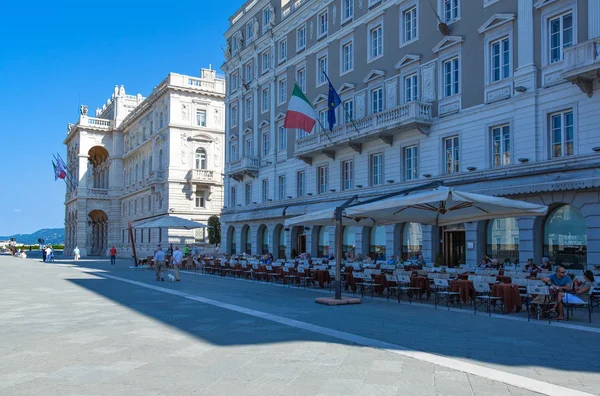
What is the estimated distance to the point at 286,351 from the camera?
920 centimetres

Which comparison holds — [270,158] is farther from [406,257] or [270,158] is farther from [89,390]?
[89,390]

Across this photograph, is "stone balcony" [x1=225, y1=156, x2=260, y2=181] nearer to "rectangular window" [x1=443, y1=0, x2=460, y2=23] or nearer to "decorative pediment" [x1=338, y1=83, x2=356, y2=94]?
"decorative pediment" [x1=338, y1=83, x2=356, y2=94]

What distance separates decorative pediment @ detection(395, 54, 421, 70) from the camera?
27234 mm

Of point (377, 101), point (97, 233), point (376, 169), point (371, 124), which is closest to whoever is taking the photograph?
point (371, 124)

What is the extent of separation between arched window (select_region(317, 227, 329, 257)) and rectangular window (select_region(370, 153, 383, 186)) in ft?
17.0

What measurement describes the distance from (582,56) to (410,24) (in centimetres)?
1090

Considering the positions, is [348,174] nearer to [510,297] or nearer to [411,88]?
[411,88]

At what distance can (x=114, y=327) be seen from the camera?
11.8m

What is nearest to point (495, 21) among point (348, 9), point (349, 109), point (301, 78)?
point (349, 109)

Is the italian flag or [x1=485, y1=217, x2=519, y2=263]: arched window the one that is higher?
the italian flag

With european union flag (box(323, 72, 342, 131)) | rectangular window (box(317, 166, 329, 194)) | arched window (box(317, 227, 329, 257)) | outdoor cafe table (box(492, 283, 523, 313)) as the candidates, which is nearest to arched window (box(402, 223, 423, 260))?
arched window (box(317, 227, 329, 257))

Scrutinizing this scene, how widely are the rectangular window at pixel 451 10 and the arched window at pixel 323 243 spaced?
1383 centimetres

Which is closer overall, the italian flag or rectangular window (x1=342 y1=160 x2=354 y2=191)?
the italian flag

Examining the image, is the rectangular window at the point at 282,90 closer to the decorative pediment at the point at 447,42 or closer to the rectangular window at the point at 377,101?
the rectangular window at the point at 377,101
